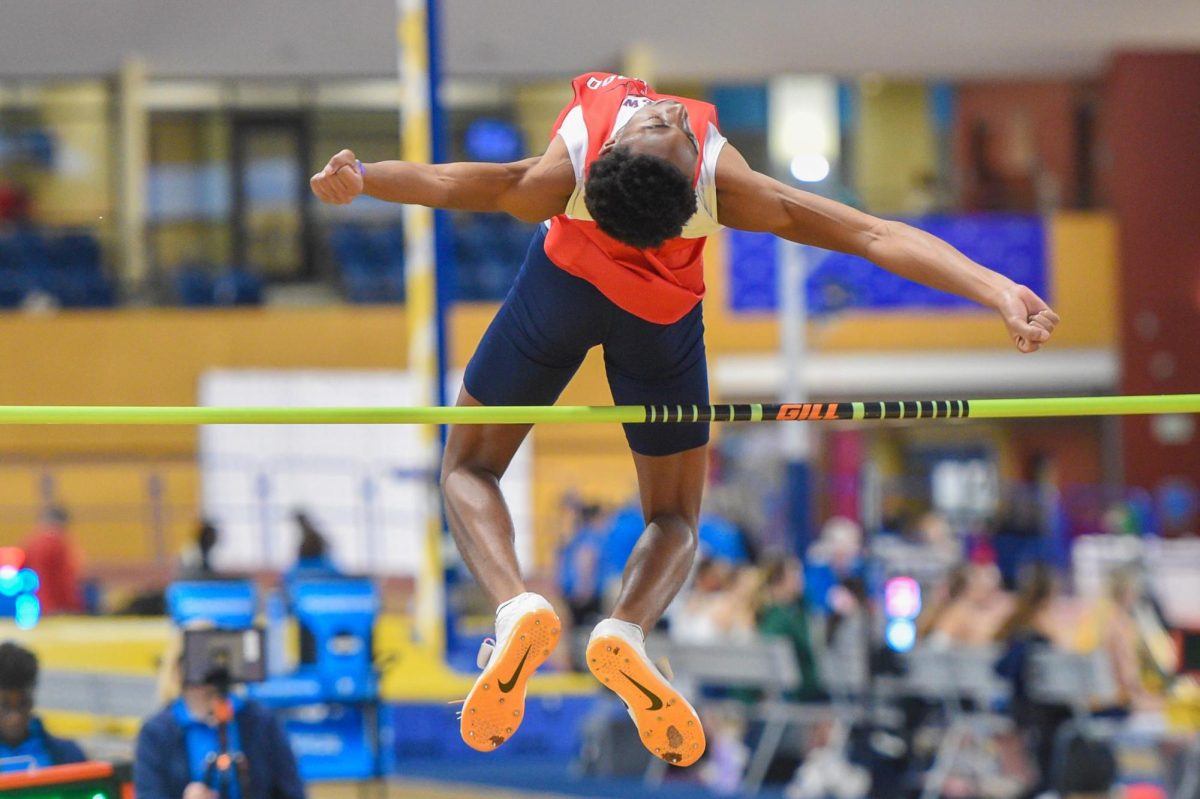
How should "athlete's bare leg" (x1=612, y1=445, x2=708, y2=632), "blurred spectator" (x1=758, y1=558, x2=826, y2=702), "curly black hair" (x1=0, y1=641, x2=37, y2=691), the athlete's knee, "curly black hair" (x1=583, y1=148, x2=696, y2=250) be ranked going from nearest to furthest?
1. "curly black hair" (x1=583, y1=148, x2=696, y2=250)
2. "athlete's bare leg" (x1=612, y1=445, x2=708, y2=632)
3. the athlete's knee
4. "curly black hair" (x1=0, y1=641, x2=37, y2=691)
5. "blurred spectator" (x1=758, y1=558, x2=826, y2=702)

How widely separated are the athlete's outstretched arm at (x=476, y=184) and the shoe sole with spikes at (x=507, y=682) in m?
0.86

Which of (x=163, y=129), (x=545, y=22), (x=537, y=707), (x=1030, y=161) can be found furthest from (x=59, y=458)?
(x=1030, y=161)

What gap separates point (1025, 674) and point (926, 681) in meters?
0.71

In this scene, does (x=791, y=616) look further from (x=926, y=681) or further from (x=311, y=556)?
(x=311, y=556)

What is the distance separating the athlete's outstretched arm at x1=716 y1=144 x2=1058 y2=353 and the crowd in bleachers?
14.6 feet

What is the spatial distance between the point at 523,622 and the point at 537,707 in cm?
660

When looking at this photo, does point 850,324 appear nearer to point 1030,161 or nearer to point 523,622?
point 1030,161

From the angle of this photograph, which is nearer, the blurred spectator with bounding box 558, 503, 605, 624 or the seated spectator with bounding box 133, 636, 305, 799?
the seated spectator with bounding box 133, 636, 305, 799

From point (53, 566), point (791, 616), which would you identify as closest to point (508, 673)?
point (791, 616)

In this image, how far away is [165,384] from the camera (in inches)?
650

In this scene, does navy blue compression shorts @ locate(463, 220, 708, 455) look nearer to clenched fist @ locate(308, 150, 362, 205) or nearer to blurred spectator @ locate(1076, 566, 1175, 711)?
clenched fist @ locate(308, 150, 362, 205)

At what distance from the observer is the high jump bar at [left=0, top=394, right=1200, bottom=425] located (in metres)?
3.76

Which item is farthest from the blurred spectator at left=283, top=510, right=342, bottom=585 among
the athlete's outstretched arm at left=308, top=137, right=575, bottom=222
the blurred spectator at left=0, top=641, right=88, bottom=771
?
the athlete's outstretched arm at left=308, top=137, right=575, bottom=222

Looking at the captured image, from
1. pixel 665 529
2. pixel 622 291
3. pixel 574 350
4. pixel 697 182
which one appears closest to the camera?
pixel 697 182
